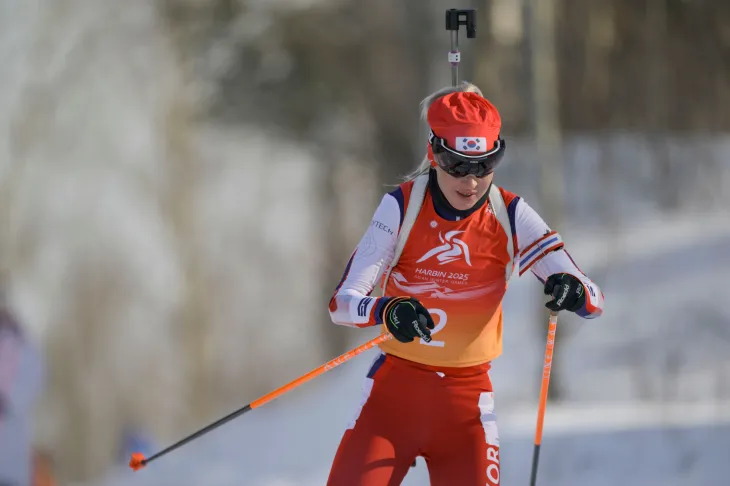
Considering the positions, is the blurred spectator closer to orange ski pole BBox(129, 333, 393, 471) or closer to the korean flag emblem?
orange ski pole BBox(129, 333, 393, 471)

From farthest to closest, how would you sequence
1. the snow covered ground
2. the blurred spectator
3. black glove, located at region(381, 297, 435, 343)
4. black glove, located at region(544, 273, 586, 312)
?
the snow covered ground → the blurred spectator → black glove, located at region(544, 273, 586, 312) → black glove, located at region(381, 297, 435, 343)

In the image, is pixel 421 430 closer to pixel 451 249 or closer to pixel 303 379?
pixel 303 379

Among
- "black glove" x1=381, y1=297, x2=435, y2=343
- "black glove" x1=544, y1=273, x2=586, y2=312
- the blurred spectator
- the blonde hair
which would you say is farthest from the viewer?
the blurred spectator

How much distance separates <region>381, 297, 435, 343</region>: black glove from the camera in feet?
10.1

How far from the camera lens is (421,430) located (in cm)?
334

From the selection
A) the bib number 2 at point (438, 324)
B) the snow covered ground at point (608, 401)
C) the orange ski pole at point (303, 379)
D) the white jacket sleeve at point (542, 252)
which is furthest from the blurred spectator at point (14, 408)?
the white jacket sleeve at point (542, 252)

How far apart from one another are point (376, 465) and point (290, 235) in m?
10.1

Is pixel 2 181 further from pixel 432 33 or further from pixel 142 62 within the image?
pixel 432 33

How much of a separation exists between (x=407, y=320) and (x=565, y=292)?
531 millimetres

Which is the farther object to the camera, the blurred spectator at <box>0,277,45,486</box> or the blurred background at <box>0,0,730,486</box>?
the blurred background at <box>0,0,730,486</box>

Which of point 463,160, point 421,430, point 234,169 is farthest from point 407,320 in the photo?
point 234,169

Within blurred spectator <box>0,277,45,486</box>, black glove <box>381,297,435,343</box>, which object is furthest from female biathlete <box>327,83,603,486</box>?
blurred spectator <box>0,277,45,486</box>

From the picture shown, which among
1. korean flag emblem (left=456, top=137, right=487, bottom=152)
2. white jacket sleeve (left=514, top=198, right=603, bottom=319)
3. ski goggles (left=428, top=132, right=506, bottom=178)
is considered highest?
korean flag emblem (left=456, top=137, right=487, bottom=152)

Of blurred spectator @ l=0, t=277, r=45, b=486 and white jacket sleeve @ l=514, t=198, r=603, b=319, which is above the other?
white jacket sleeve @ l=514, t=198, r=603, b=319
